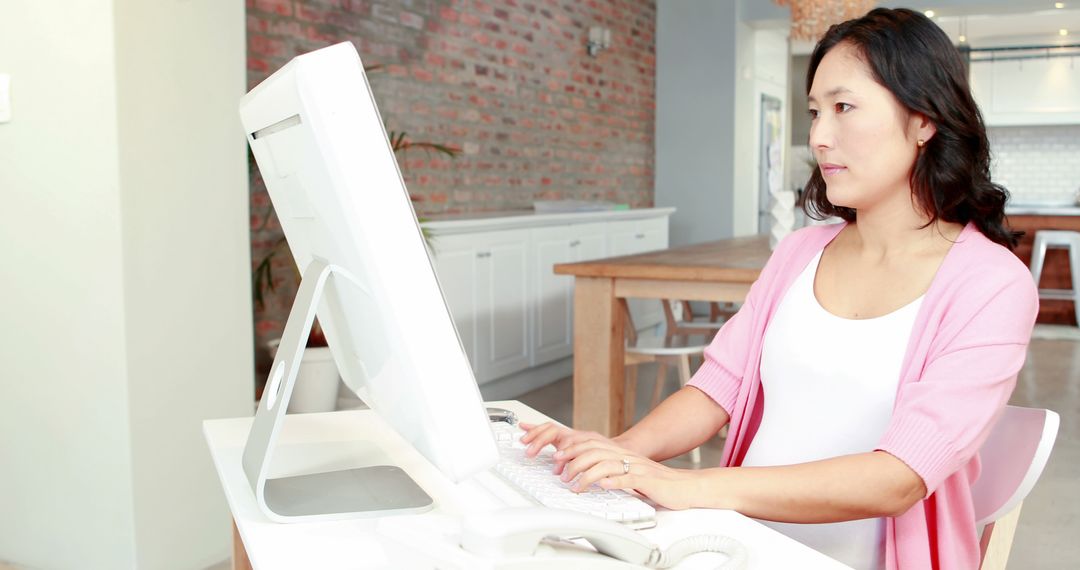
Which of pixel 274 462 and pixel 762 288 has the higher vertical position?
pixel 762 288

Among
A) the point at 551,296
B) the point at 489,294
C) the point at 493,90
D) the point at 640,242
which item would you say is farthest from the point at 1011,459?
the point at 640,242

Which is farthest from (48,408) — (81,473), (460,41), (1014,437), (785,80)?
(785,80)

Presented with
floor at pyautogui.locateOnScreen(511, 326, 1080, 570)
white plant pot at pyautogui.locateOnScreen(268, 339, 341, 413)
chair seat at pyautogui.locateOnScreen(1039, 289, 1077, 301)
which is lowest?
floor at pyautogui.locateOnScreen(511, 326, 1080, 570)

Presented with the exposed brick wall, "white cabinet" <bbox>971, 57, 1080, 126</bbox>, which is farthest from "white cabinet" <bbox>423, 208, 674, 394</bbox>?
"white cabinet" <bbox>971, 57, 1080, 126</bbox>

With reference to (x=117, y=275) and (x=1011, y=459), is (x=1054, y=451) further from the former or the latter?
(x=117, y=275)

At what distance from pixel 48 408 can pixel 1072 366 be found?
567 cm

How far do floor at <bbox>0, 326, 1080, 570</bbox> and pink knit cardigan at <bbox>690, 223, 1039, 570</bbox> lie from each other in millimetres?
1916

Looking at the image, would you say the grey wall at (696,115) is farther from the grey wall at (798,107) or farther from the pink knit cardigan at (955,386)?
the pink knit cardigan at (955,386)

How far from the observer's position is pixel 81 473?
8.76ft

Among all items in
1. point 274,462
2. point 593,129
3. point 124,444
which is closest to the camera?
point 274,462

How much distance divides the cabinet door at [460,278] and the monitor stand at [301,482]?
10.0ft

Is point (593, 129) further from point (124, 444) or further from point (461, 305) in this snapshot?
point (124, 444)

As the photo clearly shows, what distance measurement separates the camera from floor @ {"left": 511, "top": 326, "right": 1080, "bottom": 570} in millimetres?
3066

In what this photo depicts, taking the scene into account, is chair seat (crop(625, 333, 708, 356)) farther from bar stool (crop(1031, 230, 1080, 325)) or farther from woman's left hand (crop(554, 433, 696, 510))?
bar stool (crop(1031, 230, 1080, 325))
